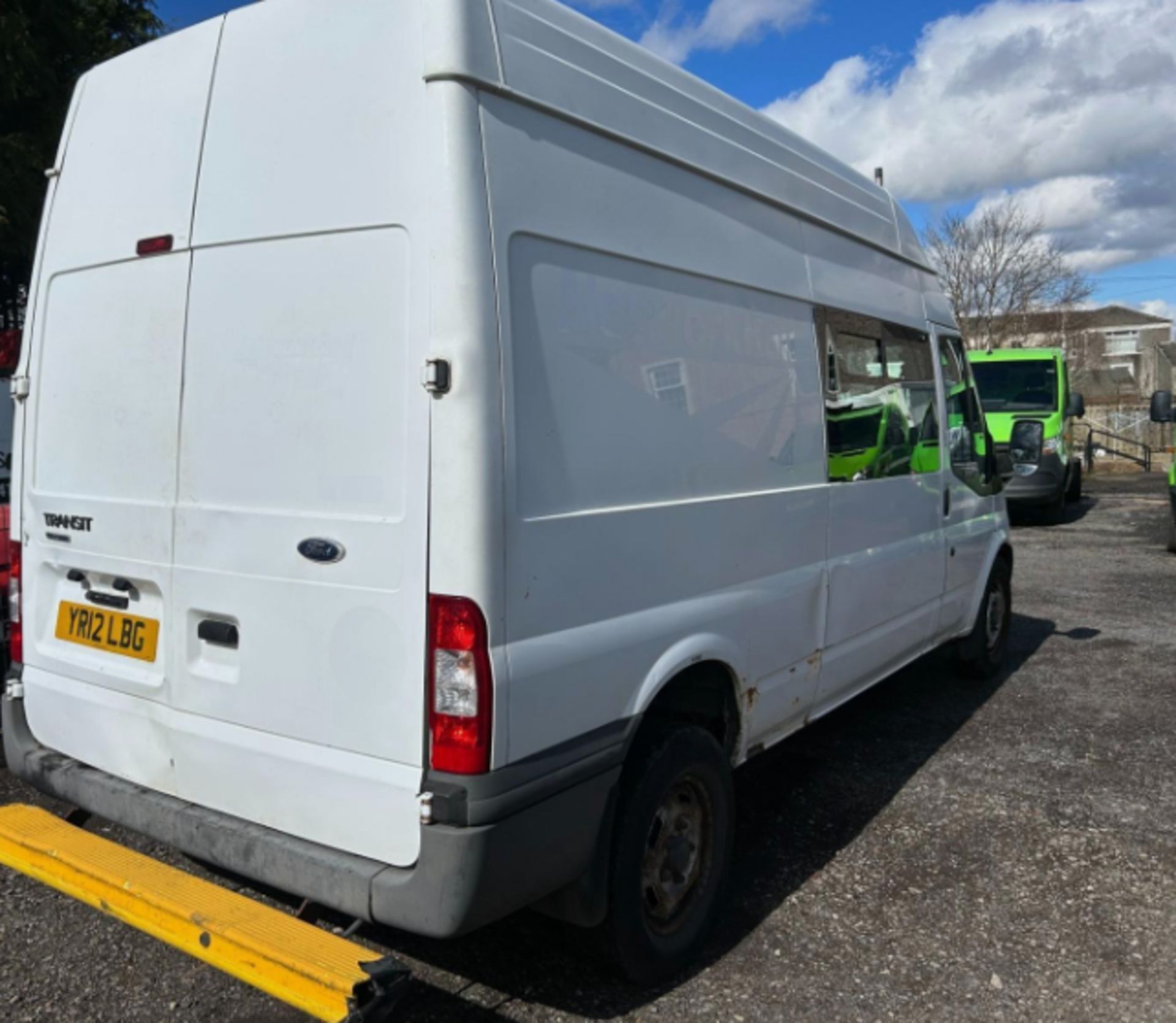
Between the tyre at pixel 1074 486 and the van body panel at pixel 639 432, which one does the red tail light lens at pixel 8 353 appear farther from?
the tyre at pixel 1074 486

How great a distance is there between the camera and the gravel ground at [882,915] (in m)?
3.00

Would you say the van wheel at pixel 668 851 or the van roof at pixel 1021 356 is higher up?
the van roof at pixel 1021 356

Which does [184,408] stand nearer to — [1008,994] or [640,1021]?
[640,1021]

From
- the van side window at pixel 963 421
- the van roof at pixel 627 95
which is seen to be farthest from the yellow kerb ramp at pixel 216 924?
the van side window at pixel 963 421

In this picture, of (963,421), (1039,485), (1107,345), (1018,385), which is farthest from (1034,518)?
(1107,345)

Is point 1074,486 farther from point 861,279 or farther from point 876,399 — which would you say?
point 861,279

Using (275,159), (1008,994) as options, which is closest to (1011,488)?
(1008,994)

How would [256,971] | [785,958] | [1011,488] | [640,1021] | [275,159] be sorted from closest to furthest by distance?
[256,971] < [275,159] < [640,1021] < [785,958] < [1011,488]

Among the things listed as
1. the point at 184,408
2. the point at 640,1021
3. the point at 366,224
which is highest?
the point at 366,224

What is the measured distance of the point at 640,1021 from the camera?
292 centimetres

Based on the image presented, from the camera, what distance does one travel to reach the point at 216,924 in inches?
95.7

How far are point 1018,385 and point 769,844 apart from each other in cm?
1276

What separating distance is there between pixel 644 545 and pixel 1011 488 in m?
12.8

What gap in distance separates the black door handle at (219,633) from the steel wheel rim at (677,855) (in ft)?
4.28
